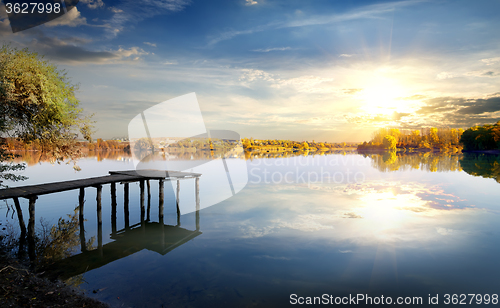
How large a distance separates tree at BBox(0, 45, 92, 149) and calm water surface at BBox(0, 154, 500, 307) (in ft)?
15.6

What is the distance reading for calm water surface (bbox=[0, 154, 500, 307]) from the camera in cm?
775

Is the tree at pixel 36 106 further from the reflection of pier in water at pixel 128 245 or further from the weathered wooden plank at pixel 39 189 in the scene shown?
the reflection of pier in water at pixel 128 245

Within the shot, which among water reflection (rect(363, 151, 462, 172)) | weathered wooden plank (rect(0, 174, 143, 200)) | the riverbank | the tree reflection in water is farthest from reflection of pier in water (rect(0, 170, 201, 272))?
water reflection (rect(363, 151, 462, 172))

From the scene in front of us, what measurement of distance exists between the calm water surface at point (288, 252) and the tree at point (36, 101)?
474 cm

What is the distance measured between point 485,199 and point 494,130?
110m

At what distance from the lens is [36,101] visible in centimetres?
1325

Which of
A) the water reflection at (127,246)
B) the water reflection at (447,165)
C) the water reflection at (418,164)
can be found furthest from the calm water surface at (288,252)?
the water reflection at (418,164)

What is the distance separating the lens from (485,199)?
2003cm

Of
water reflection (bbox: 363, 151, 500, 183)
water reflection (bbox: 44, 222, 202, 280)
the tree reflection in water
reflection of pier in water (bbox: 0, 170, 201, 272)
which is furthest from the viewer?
water reflection (bbox: 363, 151, 500, 183)

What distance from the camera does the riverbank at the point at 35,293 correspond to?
622 cm

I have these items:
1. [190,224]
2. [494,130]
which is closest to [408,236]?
[190,224]

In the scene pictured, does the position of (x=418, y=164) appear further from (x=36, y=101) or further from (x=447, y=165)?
(x=36, y=101)

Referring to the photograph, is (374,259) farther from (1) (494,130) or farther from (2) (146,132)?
(1) (494,130)

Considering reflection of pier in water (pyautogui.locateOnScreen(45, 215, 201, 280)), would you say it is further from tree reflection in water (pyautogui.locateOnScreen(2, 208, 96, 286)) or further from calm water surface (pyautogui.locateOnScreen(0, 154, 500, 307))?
tree reflection in water (pyautogui.locateOnScreen(2, 208, 96, 286))
